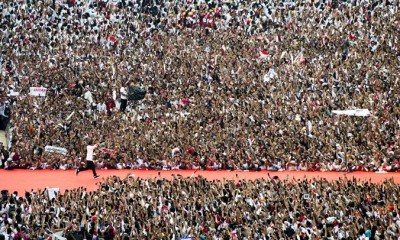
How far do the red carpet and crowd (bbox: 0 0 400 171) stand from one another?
1.48ft

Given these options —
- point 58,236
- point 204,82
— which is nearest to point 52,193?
point 58,236

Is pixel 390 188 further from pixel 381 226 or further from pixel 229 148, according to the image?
pixel 229 148

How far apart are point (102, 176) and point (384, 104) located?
1094 cm

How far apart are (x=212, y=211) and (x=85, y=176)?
7.86 m

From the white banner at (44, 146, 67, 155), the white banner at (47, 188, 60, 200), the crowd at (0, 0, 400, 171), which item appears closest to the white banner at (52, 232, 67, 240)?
the white banner at (47, 188, 60, 200)

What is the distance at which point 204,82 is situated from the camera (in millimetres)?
39562

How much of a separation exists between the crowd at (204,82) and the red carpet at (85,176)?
0.45 m

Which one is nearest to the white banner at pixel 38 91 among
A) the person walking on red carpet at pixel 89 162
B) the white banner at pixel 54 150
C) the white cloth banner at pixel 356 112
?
the white banner at pixel 54 150

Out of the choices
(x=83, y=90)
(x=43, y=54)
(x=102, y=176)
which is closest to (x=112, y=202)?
(x=102, y=176)

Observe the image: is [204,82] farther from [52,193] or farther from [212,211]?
[212,211]

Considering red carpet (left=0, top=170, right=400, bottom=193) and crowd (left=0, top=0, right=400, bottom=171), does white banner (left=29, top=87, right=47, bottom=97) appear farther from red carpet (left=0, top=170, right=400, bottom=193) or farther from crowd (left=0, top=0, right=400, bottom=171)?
red carpet (left=0, top=170, right=400, bottom=193)

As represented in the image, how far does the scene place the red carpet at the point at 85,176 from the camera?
1232 inches

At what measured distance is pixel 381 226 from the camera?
2438 cm

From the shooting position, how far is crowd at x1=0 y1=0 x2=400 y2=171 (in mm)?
33812
